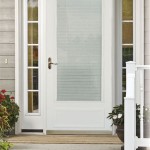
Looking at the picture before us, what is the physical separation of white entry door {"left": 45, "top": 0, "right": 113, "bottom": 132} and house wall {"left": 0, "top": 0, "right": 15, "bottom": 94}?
18.7 inches

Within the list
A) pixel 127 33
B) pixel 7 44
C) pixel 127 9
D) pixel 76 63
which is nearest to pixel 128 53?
pixel 127 33

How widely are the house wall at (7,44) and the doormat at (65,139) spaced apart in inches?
30.5

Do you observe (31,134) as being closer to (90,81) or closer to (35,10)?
(90,81)

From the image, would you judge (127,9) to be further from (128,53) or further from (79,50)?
(79,50)

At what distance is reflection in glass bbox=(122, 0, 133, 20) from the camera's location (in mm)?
6645

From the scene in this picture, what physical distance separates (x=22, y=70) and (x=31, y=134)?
873 mm

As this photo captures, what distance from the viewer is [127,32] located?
6.65 m

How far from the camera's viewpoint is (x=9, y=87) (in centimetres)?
666

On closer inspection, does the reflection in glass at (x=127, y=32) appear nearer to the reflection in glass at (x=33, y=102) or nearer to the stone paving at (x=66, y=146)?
the reflection in glass at (x=33, y=102)

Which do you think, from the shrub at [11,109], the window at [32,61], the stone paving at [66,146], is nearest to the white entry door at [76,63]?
the window at [32,61]

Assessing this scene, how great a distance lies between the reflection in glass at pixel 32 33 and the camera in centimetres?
670

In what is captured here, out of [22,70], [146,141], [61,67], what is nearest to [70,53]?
[61,67]

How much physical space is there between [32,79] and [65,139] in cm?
104

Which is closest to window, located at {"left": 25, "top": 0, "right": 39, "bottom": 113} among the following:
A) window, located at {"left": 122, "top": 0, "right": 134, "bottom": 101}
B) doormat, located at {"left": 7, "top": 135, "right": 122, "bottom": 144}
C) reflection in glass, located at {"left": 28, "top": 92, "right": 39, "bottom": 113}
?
reflection in glass, located at {"left": 28, "top": 92, "right": 39, "bottom": 113}
